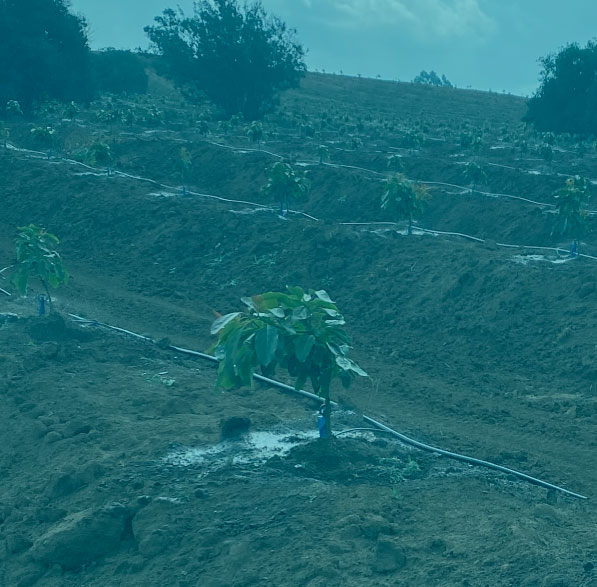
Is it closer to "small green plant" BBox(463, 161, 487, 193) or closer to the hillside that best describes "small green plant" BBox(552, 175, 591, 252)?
the hillside

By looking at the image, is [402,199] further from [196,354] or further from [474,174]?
[196,354]

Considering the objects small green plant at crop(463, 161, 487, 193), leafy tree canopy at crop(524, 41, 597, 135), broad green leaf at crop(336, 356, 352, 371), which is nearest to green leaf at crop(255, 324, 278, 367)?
broad green leaf at crop(336, 356, 352, 371)

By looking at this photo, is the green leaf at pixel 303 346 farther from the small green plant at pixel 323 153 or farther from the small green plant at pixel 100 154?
the small green plant at pixel 323 153

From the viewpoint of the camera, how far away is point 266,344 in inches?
246

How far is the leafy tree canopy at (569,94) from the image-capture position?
106 feet

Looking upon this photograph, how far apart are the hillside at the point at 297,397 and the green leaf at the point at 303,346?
107cm


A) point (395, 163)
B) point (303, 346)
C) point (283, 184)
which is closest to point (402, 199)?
point (283, 184)

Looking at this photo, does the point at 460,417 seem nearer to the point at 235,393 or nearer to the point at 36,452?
the point at 235,393

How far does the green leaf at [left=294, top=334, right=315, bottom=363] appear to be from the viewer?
6316 millimetres

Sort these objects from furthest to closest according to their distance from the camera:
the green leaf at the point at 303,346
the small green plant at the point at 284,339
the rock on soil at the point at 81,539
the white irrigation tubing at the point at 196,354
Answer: the white irrigation tubing at the point at 196,354, the small green plant at the point at 284,339, the green leaf at the point at 303,346, the rock on soil at the point at 81,539

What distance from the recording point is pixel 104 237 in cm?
1653

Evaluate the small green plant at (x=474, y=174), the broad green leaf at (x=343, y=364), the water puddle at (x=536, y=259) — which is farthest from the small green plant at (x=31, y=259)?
the small green plant at (x=474, y=174)

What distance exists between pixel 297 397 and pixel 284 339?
2477mm

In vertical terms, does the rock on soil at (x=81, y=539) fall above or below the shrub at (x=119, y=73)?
below
